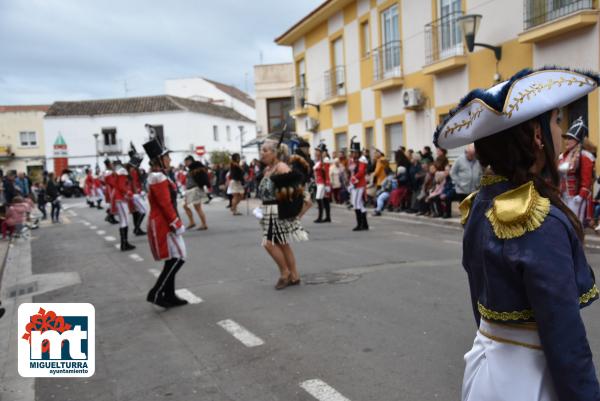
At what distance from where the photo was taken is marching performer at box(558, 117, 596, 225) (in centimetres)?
945

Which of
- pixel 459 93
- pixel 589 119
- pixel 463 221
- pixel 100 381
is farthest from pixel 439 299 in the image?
pixel 459 93

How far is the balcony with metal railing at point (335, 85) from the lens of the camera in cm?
2497

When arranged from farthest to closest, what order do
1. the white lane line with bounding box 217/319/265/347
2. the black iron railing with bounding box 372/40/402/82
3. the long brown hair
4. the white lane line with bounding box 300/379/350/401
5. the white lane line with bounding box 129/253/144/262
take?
the black iron railing with bounding box 372/40/402/82
the white lane line with bounding box 129/253/144/262
the white lane line with bounding box 217/319/265/347
the white lane line with bounding box 300/379/350/401
the long brown hair

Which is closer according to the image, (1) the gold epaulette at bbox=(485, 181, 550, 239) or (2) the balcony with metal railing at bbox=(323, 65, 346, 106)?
(1) the gold epaulette at bbox=(485, 181, 550, 239)

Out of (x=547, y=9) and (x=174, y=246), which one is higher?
(x=547, y=9)

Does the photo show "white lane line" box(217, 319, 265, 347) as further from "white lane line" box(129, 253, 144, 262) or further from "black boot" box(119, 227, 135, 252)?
"black boot" box(119, 227, 135, 252)

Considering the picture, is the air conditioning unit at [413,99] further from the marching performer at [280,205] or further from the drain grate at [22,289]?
the drain grate at [22,289]

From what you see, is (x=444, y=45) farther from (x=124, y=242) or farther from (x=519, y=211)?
(x=519, y=211)

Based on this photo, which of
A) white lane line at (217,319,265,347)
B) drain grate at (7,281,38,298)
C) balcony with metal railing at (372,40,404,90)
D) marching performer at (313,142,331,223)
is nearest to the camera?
white lane line at (217,319,265,347)

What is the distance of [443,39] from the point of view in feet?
58.4

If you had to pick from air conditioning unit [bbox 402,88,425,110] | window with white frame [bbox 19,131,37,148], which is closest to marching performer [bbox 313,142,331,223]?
air conditioning unit [bbox 402,88,425,110]

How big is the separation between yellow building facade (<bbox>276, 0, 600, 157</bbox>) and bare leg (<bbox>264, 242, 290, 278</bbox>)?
8.57m

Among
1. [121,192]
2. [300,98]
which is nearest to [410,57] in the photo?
[300,98]

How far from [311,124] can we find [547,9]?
15265mm
